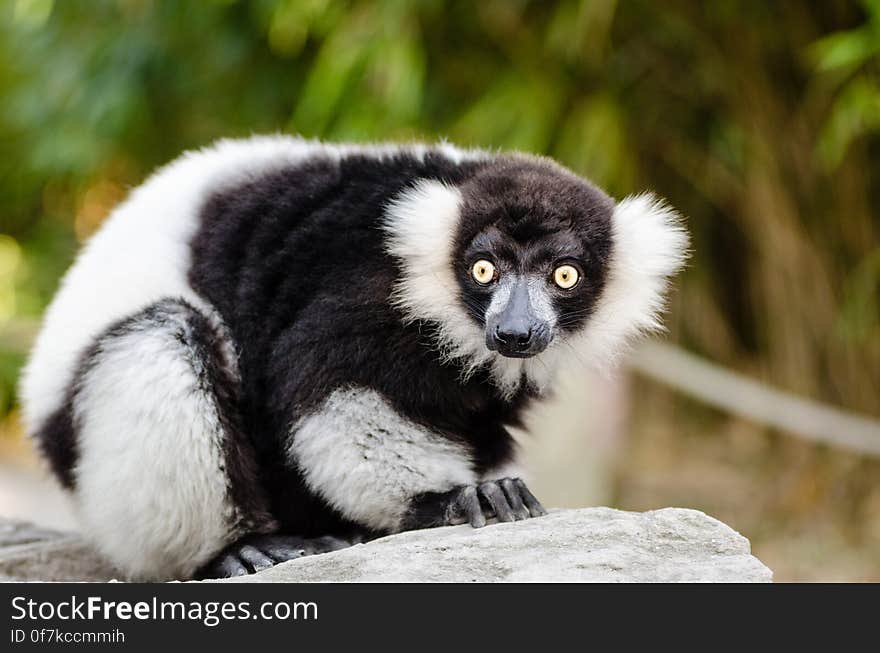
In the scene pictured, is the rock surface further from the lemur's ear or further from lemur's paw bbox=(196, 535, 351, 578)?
the lemur's ear

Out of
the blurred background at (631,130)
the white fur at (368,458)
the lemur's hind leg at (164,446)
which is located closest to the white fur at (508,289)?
the white fur at (368,458)

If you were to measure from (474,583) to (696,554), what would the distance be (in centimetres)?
61

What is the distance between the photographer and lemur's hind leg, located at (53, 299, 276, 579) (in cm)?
341

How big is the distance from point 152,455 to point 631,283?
1589mm

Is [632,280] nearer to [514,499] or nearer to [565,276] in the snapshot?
[565,276]

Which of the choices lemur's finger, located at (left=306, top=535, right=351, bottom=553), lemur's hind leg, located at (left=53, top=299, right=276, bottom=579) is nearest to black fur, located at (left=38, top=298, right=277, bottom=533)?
lemur's hind leg, located at (left=53, top=299, right=276, bottom=579)

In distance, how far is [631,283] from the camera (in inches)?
149

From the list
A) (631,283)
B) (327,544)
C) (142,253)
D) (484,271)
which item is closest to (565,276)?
(484,271)

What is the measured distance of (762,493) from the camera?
26.2 feet

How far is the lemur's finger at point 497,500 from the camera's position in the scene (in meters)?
3.36

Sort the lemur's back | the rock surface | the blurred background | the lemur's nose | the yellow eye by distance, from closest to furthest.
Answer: the rock surface < the lemur's nose < the yellow eye < the lemur's back < the blurred background

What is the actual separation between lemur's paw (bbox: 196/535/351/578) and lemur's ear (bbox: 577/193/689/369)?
3.38ft
